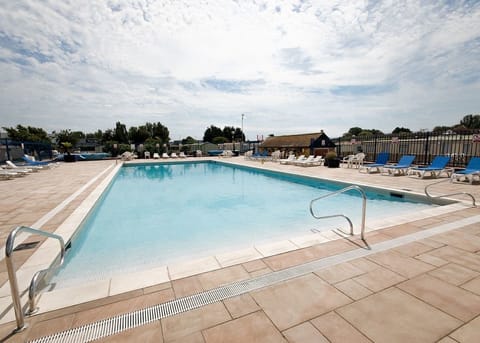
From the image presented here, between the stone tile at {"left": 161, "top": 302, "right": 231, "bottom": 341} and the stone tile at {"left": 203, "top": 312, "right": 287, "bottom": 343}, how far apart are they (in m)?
0.07

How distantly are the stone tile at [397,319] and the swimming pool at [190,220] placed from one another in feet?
8.29

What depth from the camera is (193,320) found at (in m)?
1.77

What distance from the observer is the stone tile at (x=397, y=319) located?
1.59m

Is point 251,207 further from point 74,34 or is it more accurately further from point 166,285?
point 74,34

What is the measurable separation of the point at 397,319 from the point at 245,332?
1.22m

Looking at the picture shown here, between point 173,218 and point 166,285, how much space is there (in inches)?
151

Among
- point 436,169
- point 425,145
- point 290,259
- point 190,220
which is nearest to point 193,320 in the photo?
point 290,259

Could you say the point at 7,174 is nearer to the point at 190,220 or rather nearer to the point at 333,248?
the point at 190,220

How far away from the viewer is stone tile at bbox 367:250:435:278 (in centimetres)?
241

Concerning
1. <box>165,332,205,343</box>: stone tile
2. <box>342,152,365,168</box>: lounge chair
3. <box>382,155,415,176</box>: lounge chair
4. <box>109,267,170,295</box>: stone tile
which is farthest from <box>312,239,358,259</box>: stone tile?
<box>342,152,365,168</box>: lounge chair

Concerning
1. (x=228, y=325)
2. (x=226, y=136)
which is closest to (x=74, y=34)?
(x=228, y=325)

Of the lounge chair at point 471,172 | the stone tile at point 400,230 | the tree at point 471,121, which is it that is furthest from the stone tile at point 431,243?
the tree at point 471,121

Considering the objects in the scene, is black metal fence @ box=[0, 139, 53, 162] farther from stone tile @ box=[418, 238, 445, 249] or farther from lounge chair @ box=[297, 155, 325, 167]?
stone tile @ box=[418, 238, 445, 249]

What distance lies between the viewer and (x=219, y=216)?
6105 mm
